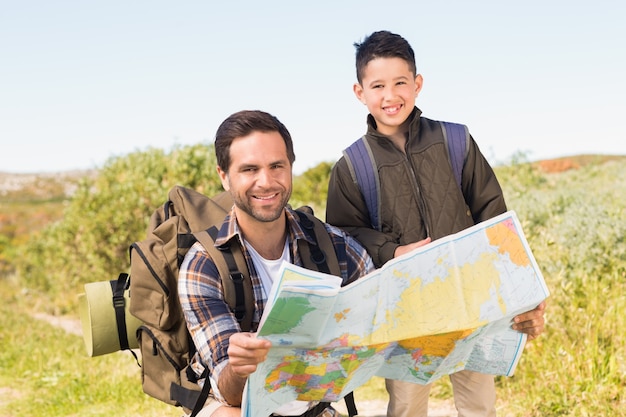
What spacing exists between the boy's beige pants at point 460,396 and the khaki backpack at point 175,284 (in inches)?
14.0

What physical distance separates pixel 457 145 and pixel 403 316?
3.84 ft

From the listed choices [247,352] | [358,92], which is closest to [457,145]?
[358,92]

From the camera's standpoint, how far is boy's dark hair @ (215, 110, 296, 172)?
8.42 feet

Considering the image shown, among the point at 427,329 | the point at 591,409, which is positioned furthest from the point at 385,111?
the point at 591,409

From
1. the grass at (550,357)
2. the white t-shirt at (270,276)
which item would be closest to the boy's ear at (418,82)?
the white t-shirt at (270,276)

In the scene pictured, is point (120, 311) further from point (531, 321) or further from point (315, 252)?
point (531, 321)

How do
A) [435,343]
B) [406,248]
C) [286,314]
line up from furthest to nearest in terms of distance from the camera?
1. [406,248]
2. [435,343]
3. [286,314]

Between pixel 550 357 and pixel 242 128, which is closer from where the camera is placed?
pixel 242 128

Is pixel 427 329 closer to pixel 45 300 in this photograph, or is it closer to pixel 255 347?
pixel 255 347

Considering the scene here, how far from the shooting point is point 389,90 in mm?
3037

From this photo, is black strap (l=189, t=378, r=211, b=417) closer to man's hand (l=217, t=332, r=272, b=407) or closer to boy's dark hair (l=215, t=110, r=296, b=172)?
man's hand (l=217, t=332, r=272, b=407)

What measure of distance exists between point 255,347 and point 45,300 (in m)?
10.7

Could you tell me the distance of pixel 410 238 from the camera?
3004 millimetres

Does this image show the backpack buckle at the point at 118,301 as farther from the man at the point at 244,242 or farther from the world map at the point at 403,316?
the world map at the point at 403,316
